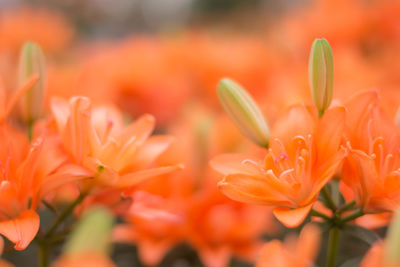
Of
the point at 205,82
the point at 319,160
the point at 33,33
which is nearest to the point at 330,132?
the point at 319,160

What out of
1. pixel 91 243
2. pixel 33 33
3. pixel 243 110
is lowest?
pixel 33 33

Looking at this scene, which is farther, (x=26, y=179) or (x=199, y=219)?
(x=199, y=219)

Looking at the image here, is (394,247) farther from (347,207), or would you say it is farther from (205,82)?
(205,82)

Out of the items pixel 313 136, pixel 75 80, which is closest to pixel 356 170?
pixel 313 136

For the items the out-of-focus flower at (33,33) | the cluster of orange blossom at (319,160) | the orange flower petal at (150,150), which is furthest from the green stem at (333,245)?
the out-of-focus flower at (33,33)

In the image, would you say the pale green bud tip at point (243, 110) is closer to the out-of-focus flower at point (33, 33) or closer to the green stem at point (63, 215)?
the green stem at point (63, 215)

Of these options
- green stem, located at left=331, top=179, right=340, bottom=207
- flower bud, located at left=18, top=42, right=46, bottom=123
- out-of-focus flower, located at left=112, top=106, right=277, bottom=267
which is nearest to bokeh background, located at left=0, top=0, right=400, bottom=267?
out-of-focus flower, located at left=112, top=106, right=277, bottom=267

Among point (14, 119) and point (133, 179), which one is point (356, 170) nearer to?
point (133, 179)

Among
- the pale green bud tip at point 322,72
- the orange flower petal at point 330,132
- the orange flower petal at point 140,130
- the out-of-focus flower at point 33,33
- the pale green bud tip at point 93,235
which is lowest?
the out-of-focus flower at point 33,33
